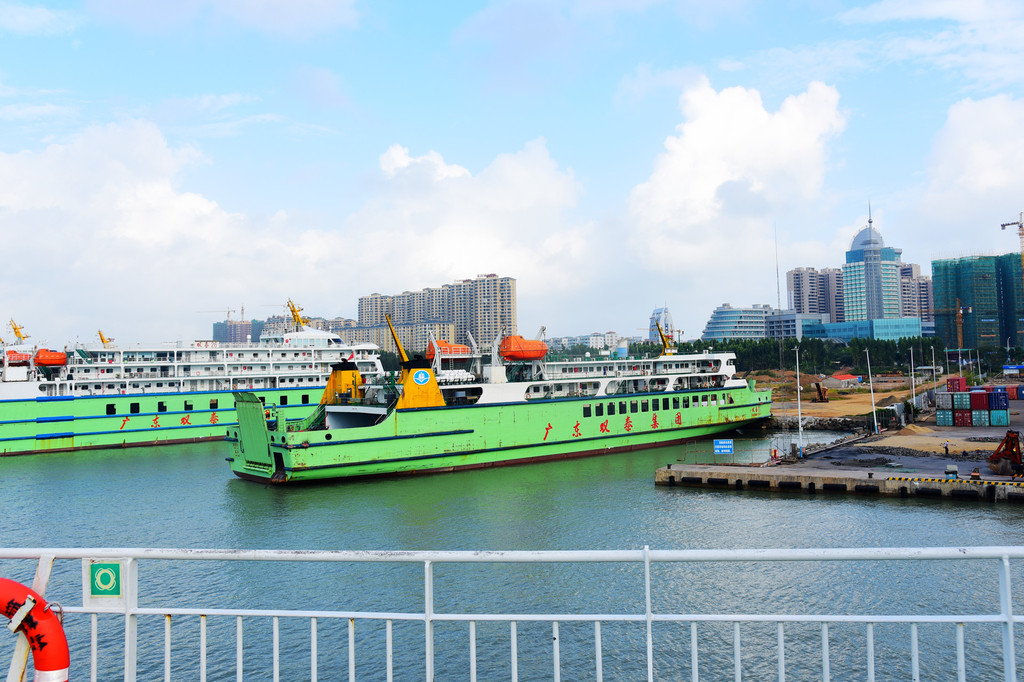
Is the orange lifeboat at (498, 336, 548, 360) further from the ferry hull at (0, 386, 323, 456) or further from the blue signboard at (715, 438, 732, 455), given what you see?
the ferry hull at (0, 386, 323, 456)

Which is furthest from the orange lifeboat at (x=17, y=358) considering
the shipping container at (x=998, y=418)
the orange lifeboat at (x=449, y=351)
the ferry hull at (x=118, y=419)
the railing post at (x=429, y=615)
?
the shipping container at (x=998, y=418)

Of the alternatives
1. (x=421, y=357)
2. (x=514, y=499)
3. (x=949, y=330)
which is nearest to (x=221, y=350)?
(x=421, y=357)

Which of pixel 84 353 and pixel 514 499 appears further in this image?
pixel 84 353

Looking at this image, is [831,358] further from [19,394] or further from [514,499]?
[19,394]

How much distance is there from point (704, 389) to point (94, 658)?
33718 millimetres

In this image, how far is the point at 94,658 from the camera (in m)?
3.86

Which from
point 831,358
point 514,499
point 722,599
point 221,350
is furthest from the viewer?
point 831,358

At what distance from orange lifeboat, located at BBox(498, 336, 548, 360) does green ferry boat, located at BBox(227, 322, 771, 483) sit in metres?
0.07

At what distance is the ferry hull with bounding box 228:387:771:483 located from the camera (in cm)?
2384

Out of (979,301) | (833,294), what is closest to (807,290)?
(833,294)

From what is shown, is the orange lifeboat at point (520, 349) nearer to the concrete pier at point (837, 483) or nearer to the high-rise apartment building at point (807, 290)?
the concrete pier at point (837, 483)

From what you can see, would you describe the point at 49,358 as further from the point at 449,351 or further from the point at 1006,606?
the point at 1006,606

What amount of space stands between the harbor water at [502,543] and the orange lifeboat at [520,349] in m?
5.36

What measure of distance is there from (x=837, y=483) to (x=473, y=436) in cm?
1336
